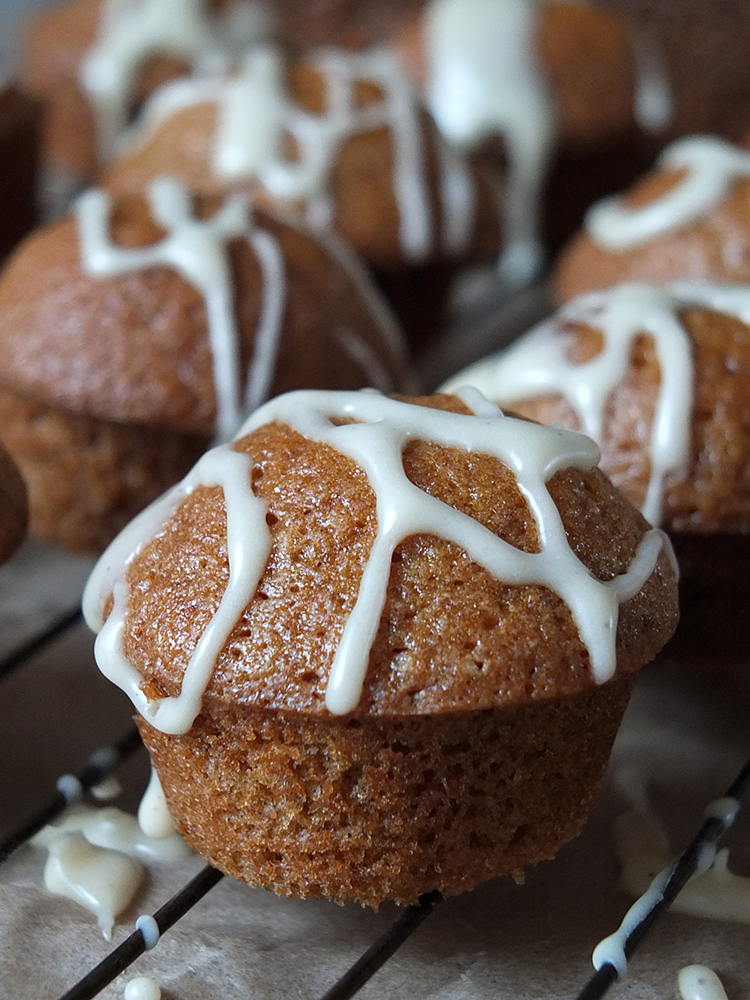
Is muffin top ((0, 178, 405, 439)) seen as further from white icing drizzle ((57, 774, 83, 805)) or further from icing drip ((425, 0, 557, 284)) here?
icing drip ((425, 0, 557, 284))

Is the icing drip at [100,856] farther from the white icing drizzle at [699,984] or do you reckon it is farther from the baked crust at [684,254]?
the baked crust at [684,254]

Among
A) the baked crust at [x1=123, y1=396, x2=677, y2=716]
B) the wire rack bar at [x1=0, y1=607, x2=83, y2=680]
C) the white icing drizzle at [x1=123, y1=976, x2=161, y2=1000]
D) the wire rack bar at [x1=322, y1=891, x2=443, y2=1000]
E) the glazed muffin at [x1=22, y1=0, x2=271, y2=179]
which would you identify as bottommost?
the wire rack bar at [x1=322, y1=891, x2=443, y2=1000]

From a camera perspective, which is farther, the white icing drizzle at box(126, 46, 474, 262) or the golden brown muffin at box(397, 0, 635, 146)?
the golden brown muffin at box(397, 0, 635, 146)

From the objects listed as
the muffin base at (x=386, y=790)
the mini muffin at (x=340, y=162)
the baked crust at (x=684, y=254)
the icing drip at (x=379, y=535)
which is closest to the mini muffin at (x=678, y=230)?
the baked crust at (x=684, y=254)

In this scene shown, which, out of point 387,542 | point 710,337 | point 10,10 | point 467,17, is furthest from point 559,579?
point 10,10

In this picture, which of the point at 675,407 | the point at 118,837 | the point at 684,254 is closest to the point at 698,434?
the point at 675,407

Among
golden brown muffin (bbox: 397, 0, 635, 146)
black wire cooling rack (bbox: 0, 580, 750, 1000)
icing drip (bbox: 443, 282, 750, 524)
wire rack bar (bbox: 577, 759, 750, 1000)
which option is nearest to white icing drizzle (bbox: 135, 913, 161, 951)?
black wire cooling rack (bbox: 0, 580, 750, 1000)

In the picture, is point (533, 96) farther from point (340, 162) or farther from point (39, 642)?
point (39, 642)
